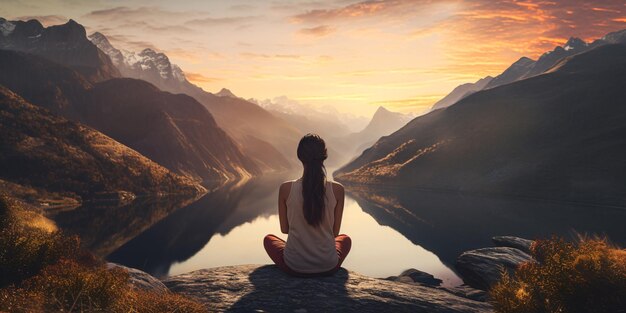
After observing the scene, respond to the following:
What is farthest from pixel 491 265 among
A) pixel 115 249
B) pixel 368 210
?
pixel 368 210

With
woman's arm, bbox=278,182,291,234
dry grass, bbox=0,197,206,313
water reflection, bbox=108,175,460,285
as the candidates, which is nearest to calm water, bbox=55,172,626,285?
water reflection, bbox=108,175,460,285

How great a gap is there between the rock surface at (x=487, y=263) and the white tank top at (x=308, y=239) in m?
15.1

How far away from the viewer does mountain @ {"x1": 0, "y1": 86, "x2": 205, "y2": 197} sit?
9894 cm

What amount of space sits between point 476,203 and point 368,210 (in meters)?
32.0

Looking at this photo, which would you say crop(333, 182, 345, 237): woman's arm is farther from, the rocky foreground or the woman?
the rocky foreground

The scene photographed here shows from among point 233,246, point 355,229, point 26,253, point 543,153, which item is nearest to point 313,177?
point 26,253

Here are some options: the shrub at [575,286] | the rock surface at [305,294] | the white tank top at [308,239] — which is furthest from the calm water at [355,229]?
the white tank top at [308,239]

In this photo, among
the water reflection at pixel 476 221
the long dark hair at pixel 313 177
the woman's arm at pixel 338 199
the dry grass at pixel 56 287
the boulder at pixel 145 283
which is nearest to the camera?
the dry grass at pixel 56 287

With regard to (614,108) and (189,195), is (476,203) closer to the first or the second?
(189,195)

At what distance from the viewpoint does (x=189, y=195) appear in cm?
12619

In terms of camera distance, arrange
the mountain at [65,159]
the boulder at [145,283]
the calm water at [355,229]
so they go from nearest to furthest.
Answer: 1. the boulder at [145,283]
2. the calm water at [355,229]
3. the mountain at [65,159]

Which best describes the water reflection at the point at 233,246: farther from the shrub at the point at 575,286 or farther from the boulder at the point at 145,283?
the boulder at the point at 145,283

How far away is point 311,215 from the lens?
33.0 ft

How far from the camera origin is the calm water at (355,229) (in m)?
46.1
